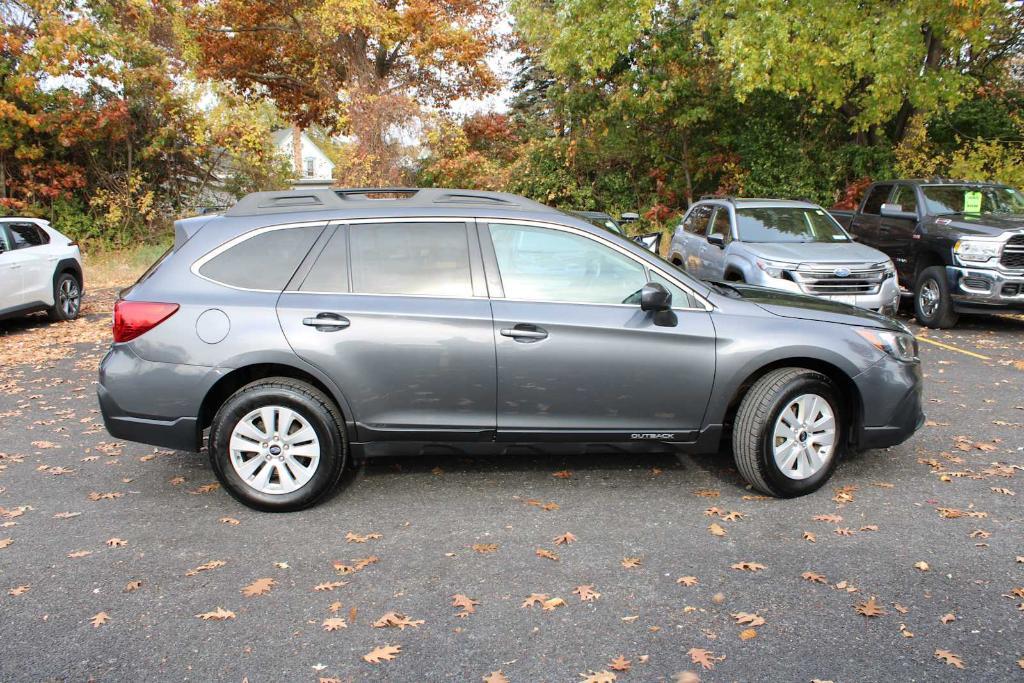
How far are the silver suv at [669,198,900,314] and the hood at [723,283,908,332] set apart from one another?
12.0 feet

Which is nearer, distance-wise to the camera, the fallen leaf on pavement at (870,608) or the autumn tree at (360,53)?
the fallen leaf on pavement at (870,608)

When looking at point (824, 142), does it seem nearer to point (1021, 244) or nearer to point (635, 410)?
point (1021, 244)

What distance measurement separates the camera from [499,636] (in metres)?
3.53

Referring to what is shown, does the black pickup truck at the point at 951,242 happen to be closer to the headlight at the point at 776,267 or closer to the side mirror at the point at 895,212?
the side mirror at the point at 895,212

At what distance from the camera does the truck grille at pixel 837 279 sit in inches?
383

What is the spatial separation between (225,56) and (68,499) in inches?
1089

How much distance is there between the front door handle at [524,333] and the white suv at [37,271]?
8.79 meters

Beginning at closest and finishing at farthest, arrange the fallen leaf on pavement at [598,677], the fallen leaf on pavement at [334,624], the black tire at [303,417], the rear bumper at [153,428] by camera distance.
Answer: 1. the fallen leaf on pavement at [598,677]
2. the fallen leaf on pavement at [334,624]
3. the black tire at [303,417]
4. the rear bumper at [153,428]

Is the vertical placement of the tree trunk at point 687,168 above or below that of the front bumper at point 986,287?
above

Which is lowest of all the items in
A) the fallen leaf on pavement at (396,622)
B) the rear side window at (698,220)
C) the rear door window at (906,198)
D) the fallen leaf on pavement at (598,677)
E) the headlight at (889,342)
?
the fallen leaf on pavement at (598,677)

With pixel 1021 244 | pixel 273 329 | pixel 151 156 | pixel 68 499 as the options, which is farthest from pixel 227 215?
pixel 151 156

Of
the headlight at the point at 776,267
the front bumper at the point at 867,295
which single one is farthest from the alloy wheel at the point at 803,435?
the headlight at the point at 776,267

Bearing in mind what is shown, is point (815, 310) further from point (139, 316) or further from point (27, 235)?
point (27, 235)

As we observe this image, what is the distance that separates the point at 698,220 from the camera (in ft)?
40.5
